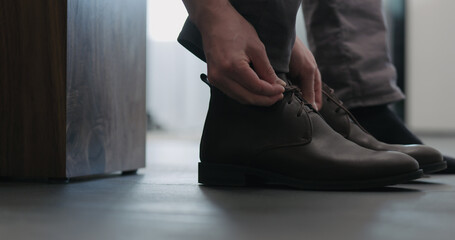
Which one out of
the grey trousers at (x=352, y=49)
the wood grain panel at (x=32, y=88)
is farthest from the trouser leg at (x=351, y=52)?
the wood grain panel at (x=32, y=88)

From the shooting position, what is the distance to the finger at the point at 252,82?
765 millimetres

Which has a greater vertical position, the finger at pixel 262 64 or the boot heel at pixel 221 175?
the finger at pixel 262 64

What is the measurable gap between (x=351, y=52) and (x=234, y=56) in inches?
18.9

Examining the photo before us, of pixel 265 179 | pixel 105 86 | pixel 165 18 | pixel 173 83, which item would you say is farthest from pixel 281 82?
pixel 173 83

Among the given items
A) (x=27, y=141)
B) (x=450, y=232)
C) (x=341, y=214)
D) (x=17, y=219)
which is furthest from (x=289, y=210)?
(x=27, y=141)

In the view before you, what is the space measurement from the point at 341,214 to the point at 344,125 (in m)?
0.39

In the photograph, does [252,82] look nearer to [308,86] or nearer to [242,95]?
[242,95]

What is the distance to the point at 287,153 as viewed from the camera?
818mm

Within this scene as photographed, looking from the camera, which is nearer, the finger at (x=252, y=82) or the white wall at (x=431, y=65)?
the finger at (x=252, y=82)

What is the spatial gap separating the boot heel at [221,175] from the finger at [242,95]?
107mm

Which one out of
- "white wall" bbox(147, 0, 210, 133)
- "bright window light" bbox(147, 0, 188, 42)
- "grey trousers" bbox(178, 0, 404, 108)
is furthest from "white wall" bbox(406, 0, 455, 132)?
"grey trousers" bbox(178, 0, 404, 108)

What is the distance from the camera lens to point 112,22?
108 centimetres

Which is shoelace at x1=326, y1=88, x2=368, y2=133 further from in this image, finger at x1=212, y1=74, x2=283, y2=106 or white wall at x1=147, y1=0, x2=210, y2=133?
white wall at x1=147, y1=0, x2=210, y2=133

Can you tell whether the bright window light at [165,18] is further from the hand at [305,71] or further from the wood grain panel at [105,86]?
Result: the hand at [305,71]
